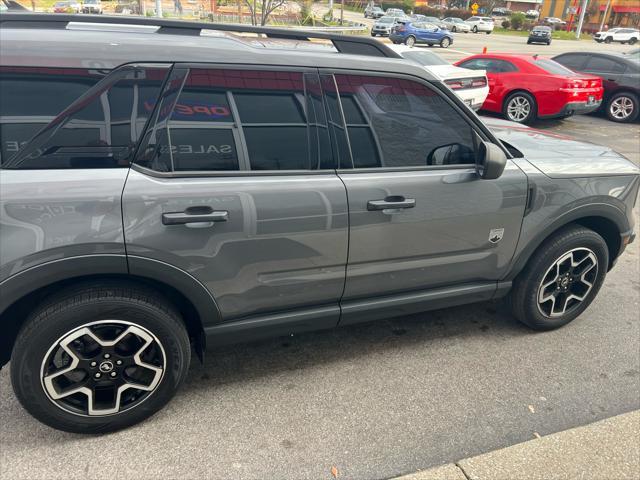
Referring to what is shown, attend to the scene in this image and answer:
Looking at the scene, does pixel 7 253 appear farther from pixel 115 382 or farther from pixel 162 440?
pixel 162 440

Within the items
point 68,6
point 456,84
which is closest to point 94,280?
point 456,84

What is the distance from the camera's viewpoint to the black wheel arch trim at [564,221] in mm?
3088

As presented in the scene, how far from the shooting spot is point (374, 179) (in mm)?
2586

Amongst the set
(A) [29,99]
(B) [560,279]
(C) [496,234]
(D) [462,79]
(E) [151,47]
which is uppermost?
(E) [151,47]

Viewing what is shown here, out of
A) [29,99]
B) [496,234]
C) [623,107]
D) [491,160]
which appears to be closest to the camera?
[29,99]

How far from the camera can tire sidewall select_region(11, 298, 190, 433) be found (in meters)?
2.15

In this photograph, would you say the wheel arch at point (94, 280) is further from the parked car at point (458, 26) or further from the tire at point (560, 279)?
the parked car at point (458, 26)

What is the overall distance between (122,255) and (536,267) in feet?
8.00

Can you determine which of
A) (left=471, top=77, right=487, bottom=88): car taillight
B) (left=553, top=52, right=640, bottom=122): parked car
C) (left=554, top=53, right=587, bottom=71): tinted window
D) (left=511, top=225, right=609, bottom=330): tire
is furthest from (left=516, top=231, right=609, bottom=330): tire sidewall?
(left=554, top=53, right=587, bottom=71): tinted window

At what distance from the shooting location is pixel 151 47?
219cm

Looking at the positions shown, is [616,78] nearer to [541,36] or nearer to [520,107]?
[520,107]

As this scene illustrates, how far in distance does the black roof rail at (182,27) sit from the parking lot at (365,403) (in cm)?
177

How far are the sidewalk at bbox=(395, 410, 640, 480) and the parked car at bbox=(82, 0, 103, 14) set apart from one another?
26.8 m

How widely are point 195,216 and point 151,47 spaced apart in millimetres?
754
